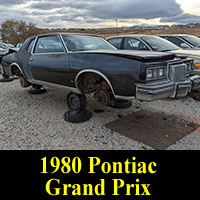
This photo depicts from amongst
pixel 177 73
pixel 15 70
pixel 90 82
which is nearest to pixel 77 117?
pixel 90 82

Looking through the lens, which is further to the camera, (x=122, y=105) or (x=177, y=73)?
(x=122, y=105)

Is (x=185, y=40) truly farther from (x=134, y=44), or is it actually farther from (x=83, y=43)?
(x=83, y=43)

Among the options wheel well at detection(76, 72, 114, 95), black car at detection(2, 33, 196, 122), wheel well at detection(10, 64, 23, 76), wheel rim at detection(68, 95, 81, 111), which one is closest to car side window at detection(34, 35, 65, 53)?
black car at detection(2, 33, 196, 122)

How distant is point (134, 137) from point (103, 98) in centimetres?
86

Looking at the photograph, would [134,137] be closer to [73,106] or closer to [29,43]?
[73,106]

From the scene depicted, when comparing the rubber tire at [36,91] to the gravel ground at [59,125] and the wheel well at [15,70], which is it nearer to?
the gravel ground at [59,125]

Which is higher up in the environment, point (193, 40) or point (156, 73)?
point (193, 40)

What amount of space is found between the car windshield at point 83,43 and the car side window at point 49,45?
0.18 metres

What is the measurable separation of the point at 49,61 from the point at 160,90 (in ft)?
7.84

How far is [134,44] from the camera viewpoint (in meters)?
6.07

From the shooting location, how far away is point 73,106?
13.5ft

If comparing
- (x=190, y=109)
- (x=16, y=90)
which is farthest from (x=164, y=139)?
(x=16, y=90)

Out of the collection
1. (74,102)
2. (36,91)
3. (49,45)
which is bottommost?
(36,91)

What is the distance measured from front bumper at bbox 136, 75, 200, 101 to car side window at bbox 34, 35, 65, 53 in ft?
6.35
